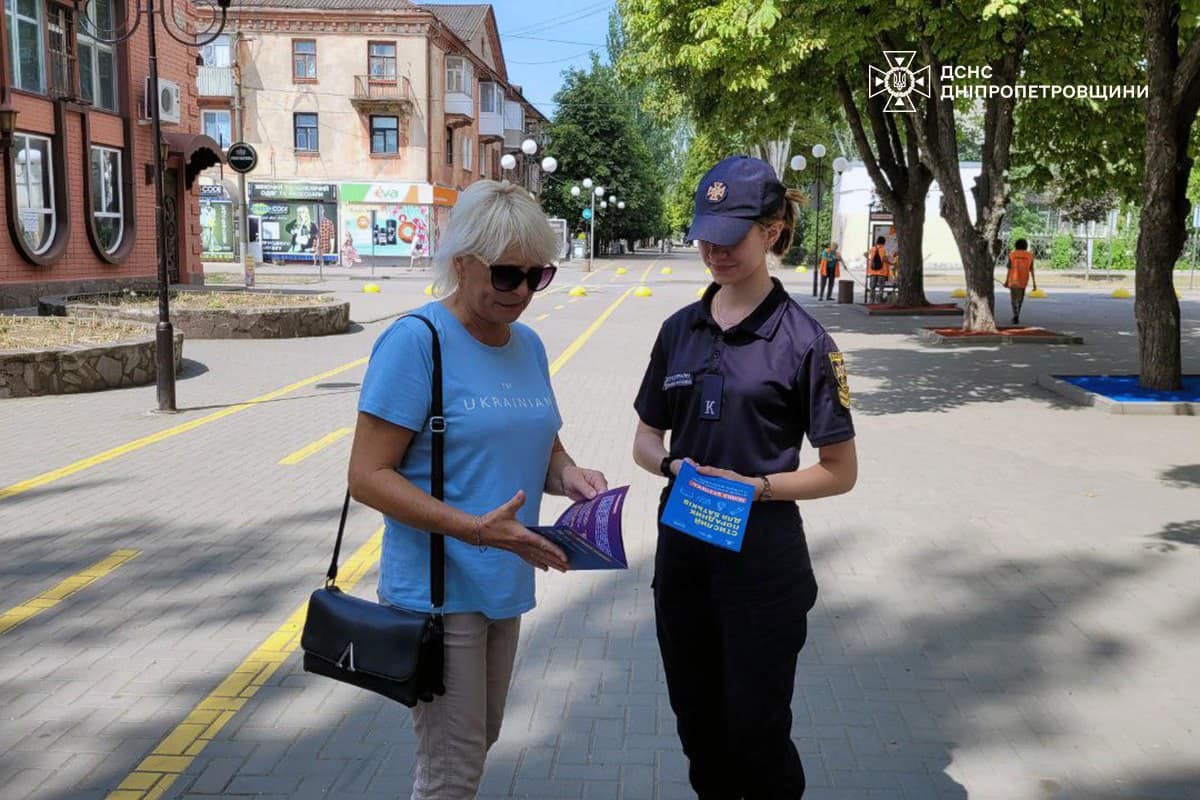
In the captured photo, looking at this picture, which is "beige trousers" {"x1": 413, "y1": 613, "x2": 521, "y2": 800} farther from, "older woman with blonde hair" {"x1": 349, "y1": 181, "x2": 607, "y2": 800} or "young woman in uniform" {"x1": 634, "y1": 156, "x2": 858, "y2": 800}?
"young woman in uniform" {"x1": 634, "y1": 156, "x2": 858, "y2": 800}

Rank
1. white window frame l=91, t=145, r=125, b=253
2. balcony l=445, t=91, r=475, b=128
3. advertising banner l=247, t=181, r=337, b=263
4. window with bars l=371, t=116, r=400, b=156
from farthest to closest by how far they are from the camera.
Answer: balcony l=445, t=91, r=475, b=128
window with bars l=371, t=116, r=400, b=156
advertising banner l=247, t=181, r=337, b=263
white window frame l=91, t=145, r=125, b=253

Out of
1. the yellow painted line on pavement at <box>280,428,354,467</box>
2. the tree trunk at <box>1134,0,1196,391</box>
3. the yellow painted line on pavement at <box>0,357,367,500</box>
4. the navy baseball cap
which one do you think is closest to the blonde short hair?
the navy baseball cap

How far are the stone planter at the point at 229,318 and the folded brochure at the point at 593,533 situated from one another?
1604 cm

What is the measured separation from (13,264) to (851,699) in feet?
64.5

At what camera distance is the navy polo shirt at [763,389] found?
106 inches

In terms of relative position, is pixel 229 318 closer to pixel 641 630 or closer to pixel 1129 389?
pixel 1129 389

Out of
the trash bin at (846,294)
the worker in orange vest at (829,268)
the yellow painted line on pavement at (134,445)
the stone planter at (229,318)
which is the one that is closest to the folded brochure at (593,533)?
the yellow painted line on pavement at (134,445)

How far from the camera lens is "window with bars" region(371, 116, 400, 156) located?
47844 mm

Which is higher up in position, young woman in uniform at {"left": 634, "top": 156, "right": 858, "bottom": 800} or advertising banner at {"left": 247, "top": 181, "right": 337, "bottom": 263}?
advertising banner at {"left": 247, "top": 181, "right": 337, "bottom": 263}

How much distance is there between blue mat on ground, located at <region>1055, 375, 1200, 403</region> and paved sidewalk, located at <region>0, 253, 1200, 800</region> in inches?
67.6

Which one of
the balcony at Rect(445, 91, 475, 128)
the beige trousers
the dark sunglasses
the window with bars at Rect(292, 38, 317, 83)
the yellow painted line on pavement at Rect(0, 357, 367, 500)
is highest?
the window with bars at Rect(292, 38, 317, 83)

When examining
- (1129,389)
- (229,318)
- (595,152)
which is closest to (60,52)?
(229,318)

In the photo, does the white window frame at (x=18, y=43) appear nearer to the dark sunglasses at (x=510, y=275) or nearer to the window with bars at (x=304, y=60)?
the dark sunglasses at (x=510, y=275)

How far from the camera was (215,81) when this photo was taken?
47062mm
